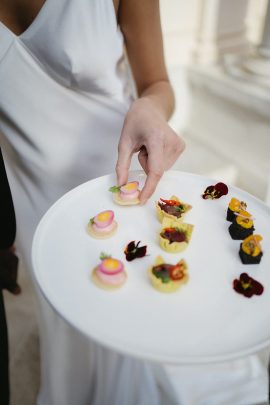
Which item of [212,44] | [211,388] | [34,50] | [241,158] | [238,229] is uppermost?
[34,50]

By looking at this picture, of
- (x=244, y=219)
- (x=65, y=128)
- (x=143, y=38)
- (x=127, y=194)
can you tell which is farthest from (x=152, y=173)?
(x=143, y=38)

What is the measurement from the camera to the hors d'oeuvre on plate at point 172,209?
0.62 metres

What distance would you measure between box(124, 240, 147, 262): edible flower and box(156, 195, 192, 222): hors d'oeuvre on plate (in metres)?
0.08

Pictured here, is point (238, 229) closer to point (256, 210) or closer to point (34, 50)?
point (256, 210)

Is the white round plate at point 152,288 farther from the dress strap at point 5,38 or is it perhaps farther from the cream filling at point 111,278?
the dress strap at point 5,38

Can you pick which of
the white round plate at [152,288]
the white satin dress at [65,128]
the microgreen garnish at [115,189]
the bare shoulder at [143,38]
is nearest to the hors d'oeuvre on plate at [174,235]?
the white round plate at [152,288]

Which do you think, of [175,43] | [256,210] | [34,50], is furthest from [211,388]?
[175,43]

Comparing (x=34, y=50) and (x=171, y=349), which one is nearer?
(x=171, y=349)

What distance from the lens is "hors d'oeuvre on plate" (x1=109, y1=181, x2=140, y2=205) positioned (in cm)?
66

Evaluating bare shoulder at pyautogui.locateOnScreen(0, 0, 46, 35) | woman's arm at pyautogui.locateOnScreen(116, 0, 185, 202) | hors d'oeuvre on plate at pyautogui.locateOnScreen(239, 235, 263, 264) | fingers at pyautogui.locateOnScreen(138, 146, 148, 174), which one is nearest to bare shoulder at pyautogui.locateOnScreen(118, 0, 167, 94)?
woman's arm at pyautogui.locateOnScreen(116, 0, 185, 202)

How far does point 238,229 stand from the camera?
0.59 metres

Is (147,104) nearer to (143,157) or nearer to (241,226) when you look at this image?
(143,157)

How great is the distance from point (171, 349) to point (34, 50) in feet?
2.19

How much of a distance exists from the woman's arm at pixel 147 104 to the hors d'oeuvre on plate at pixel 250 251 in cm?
19
